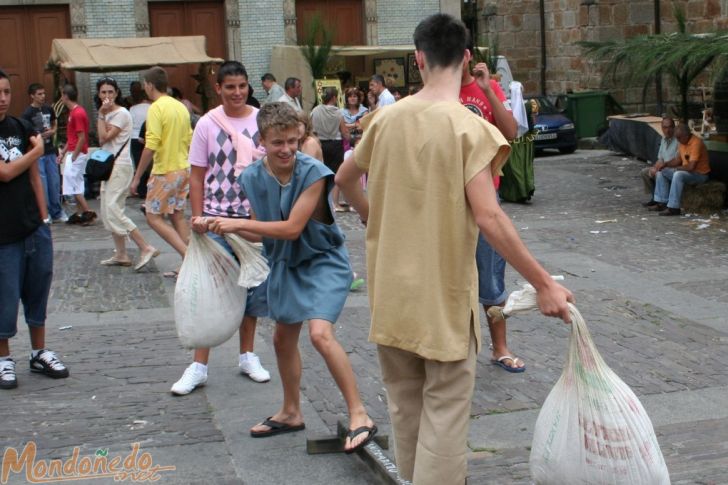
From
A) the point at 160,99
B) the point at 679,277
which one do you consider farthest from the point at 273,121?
the point at 679,277

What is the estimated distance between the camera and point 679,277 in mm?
9766

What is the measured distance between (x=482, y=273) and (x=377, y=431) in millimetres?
1513

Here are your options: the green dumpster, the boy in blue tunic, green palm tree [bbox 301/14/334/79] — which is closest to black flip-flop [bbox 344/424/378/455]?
the boy in blue tunic

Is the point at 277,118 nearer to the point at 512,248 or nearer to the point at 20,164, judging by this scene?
the point at 512,248

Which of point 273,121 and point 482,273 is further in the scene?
point 482,273

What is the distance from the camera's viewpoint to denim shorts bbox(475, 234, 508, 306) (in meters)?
6.47

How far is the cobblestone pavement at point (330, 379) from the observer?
17.6 feet

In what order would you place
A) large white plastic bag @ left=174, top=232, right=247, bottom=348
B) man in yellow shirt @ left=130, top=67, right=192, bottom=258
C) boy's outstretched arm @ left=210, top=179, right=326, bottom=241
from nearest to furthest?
1. boy's outstretched arm @ left=210, top=179, right=326, bottom=241
2. large white plastic bag @ left=174, top=232, right=247, bottom=348
3. man in yellow shirt @ left=130, top=67, right=192, bottom=258

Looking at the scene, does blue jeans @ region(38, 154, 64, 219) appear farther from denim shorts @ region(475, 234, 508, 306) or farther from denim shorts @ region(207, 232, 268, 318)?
denim shorts @ region(475, 234, 508, 306)

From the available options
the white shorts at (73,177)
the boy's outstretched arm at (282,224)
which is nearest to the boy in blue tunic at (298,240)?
the boy's outstretched arm at (282,224)

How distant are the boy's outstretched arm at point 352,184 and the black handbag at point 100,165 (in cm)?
674

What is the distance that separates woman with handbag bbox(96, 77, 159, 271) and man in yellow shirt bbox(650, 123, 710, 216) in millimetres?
6665

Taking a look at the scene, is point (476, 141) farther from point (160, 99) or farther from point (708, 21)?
point (708, 21)

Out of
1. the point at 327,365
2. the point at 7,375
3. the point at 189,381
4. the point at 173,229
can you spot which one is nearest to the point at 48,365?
the point at 7,375
